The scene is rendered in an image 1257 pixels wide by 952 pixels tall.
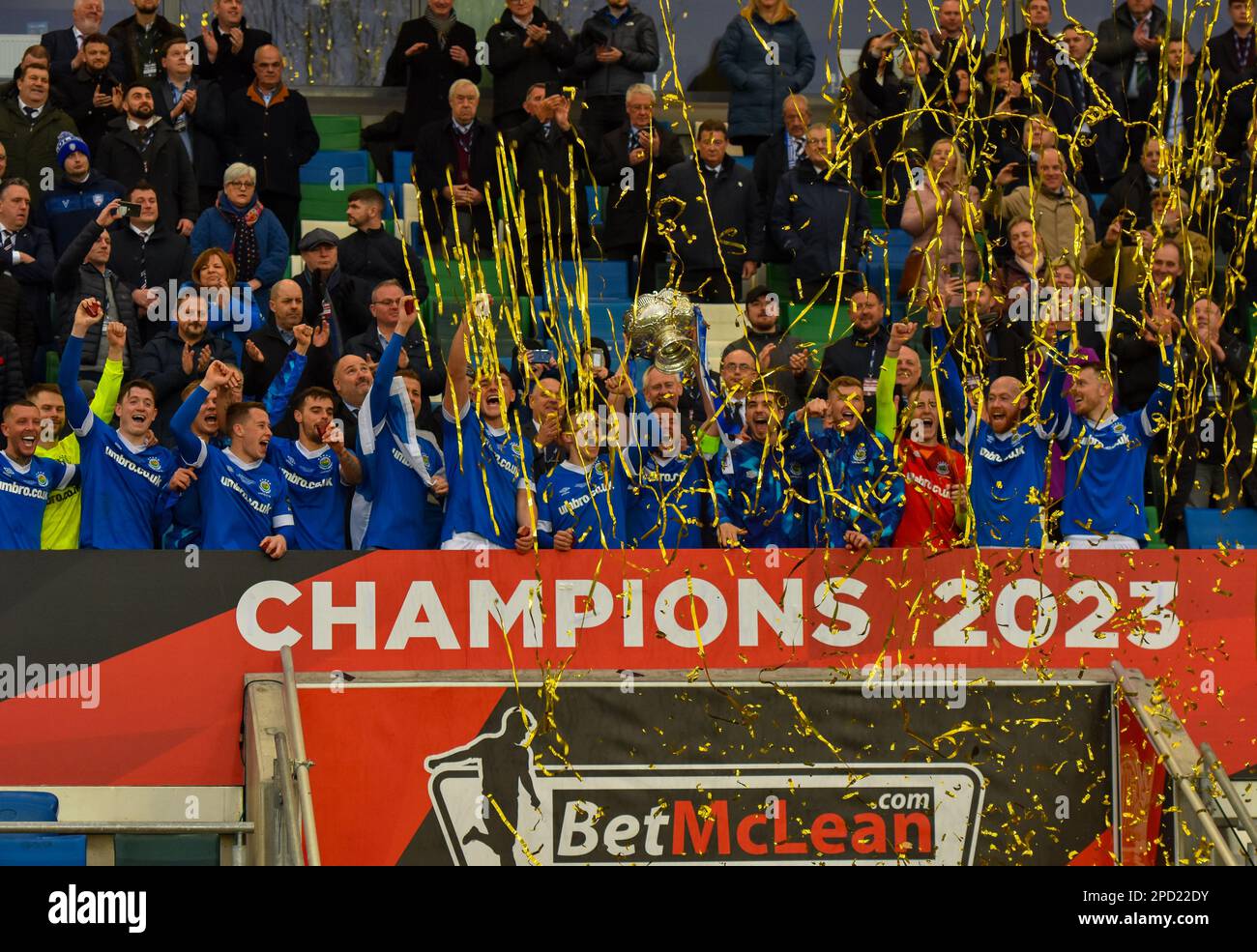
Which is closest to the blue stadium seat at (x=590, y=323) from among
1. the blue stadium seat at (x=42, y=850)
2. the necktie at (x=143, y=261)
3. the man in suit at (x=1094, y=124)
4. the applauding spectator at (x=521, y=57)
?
the applauding spectator at (x=521, y=57)

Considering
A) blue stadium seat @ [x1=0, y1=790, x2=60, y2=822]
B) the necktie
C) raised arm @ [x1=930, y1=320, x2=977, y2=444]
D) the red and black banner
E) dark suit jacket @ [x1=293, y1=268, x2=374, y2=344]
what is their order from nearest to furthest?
1. blue stadium seat @ [x1=0, y1=790, x2=60, y2=822]
2. the red and black banner
3. raised arm @ [x1=930, y1=320, x2=977, y2=444]
4. dark suit jacket @ [x1=293, y1=268, x2=374, y2=344]
5. the necktie

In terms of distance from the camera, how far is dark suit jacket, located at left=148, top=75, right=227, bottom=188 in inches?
536

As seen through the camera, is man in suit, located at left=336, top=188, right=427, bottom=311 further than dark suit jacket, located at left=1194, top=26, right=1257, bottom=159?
No

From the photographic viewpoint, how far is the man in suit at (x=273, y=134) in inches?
539

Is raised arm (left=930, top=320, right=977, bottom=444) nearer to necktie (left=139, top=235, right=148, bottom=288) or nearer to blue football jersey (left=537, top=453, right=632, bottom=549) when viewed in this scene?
blue football jersey (left=537, top=453, right=632, bottom=549)

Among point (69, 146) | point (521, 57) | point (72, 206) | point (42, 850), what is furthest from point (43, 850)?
point (521, 57)

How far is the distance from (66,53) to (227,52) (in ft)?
3.27

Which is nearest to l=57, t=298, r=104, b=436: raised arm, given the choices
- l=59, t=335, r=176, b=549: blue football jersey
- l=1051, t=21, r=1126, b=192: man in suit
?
l=59, t=335, r=176, b=549: blue football jersey

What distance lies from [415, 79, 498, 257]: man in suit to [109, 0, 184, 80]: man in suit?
1.84 metres

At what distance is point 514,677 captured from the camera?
31.6 ft

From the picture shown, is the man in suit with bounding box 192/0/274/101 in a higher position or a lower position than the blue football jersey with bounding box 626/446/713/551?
higher

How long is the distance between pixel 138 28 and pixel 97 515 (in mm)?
4947

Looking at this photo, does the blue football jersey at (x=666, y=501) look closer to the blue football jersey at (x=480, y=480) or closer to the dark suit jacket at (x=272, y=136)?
the blue football jersey at (x=480, y=480)
